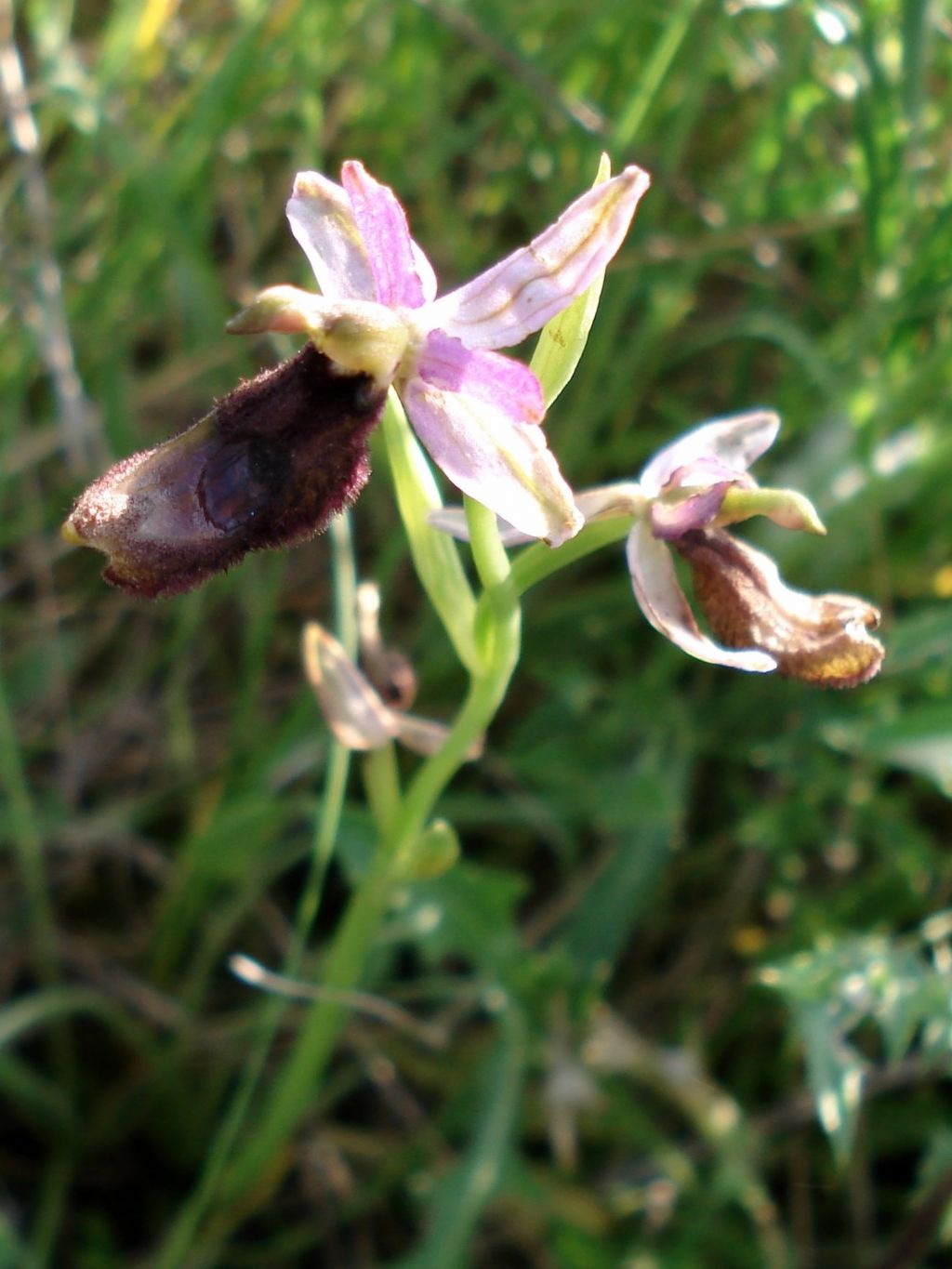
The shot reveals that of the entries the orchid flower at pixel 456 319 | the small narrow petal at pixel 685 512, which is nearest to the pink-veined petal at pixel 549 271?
the orchid flower at pixel 456 319

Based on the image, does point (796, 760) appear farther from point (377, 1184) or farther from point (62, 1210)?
point (62, 1210)

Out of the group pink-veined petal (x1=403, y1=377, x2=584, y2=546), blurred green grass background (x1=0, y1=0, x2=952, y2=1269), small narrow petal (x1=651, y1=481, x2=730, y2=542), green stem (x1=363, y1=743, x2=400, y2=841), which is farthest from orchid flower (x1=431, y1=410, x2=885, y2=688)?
blurred green grass background (x1=0, y1=0, x2=952, y2=1269)

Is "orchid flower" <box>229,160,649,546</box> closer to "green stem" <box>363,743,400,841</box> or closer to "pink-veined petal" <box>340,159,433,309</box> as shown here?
"pink-veined petal" <box>340,159,433,309</box>

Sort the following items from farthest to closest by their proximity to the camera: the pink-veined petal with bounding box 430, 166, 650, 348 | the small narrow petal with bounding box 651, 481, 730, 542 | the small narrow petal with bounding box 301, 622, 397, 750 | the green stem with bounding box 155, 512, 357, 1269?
the green stem with bounding box 155, 512, 357, 1269 → the small narrow petal with bounding box 301, 622, 397, 750 → the small narrow petal with bounding box 651, 481, 730, 542 → the pink-veined petal with bounding box 430, 166, 650, 348

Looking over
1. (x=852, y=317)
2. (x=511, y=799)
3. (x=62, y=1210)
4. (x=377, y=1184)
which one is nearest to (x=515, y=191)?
(x=852, y=317)

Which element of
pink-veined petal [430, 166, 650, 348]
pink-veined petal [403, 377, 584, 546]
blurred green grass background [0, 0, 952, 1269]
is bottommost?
blurred green grass background [0, 0, 952, 1269]

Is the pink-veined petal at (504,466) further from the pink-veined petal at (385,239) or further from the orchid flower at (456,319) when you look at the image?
the pink-veined petal at (385,239)

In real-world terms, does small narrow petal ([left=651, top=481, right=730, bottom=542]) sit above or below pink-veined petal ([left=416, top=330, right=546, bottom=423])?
below

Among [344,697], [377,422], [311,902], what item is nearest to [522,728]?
[311,902]
